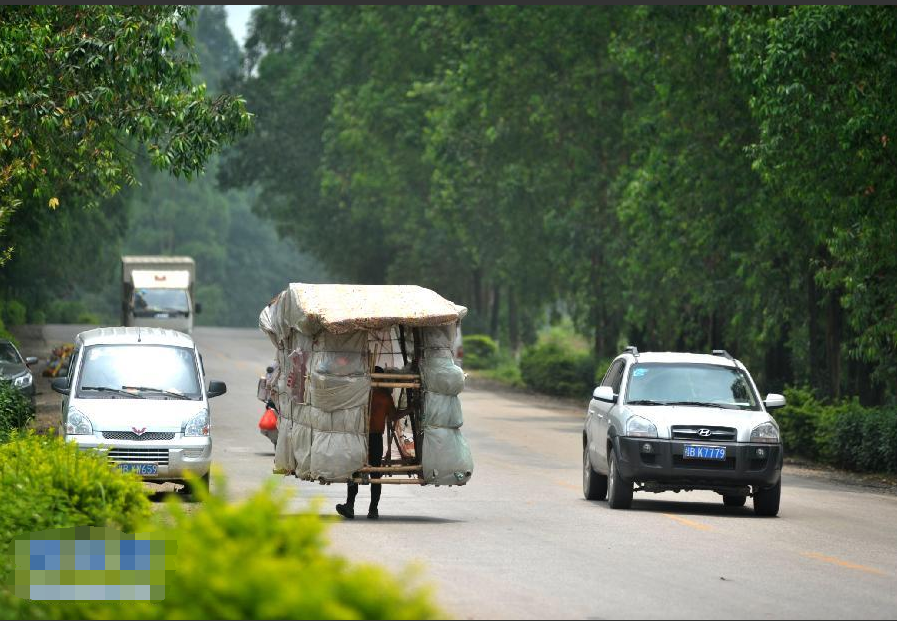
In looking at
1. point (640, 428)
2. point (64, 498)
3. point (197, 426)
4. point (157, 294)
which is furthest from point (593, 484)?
point (157, 294)

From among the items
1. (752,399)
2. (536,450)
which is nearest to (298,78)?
(536,450)

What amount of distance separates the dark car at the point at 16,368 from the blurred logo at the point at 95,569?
20855 millimetres

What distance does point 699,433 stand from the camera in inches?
711

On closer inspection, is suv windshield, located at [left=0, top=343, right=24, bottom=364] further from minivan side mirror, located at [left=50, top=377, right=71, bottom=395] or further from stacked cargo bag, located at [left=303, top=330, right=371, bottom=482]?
stacked cargo bag, located at [left=303, top=330, right=371, bottom=482]

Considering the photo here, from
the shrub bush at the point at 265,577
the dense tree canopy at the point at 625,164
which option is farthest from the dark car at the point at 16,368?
the shrub bush at the point at 265,577

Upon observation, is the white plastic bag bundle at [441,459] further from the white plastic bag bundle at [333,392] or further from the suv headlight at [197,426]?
the suv headlight at [197,426]

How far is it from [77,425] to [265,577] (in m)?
13.2

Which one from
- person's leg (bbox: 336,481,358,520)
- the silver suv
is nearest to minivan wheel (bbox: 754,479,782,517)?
the silver suv

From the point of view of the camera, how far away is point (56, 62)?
2247 centimetres

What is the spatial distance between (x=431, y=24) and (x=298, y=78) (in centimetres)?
2023

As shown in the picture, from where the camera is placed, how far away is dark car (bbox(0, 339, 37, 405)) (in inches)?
1191

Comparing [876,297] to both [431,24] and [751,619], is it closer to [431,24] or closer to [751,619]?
[751,619]

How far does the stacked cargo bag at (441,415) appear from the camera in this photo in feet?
56.3

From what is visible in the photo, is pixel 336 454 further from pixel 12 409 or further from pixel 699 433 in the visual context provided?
pixel 12 409
